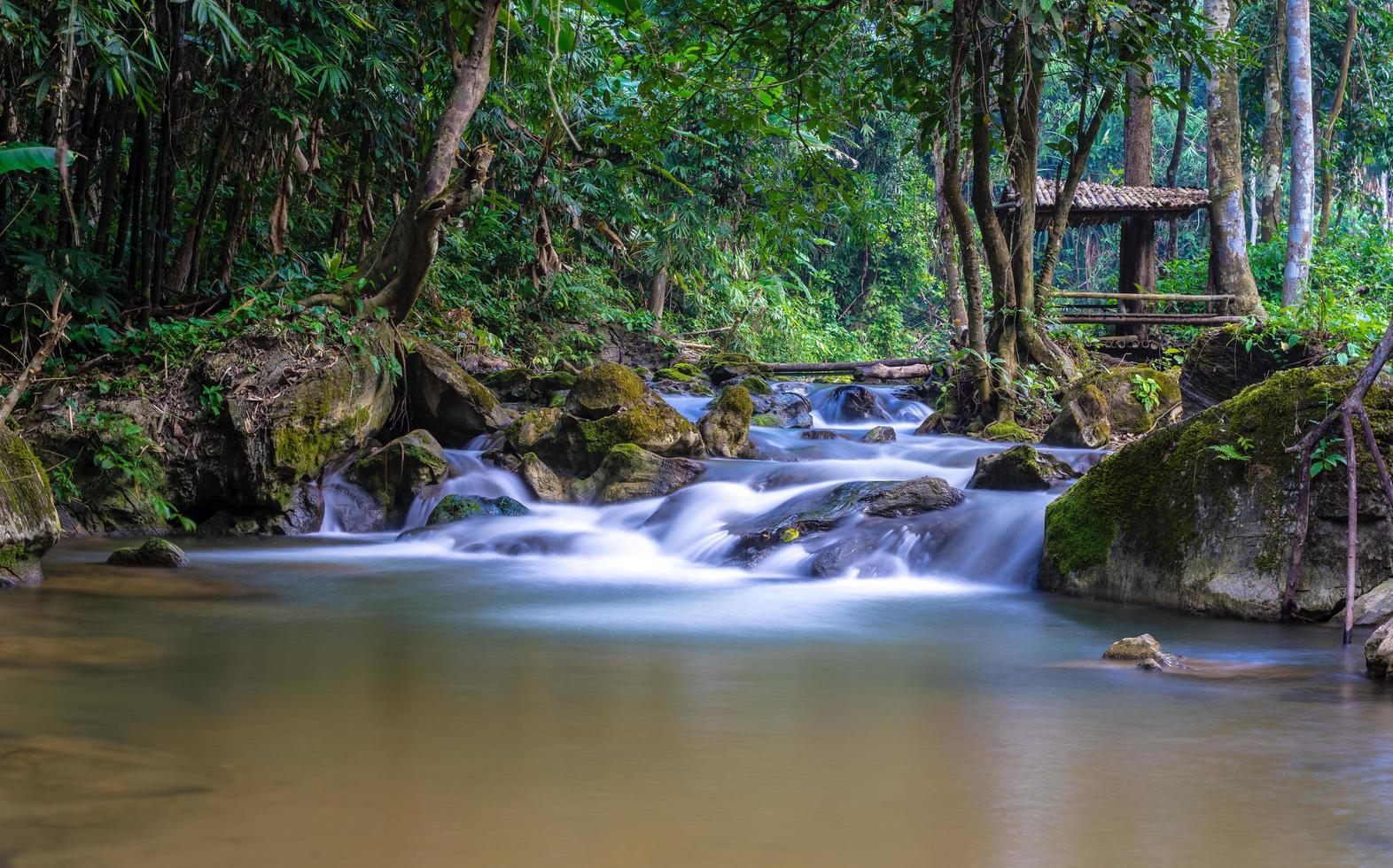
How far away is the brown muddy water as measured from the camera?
8.27 ft

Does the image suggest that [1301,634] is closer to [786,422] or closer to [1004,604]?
[1004,604]

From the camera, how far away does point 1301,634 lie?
203 inches

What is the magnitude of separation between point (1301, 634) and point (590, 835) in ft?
13.1

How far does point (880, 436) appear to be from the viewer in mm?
11734

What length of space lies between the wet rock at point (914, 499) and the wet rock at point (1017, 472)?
0.42 m

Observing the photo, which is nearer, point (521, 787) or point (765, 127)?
point (521, 787)

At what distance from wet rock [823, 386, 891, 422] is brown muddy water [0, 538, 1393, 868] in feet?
27.8

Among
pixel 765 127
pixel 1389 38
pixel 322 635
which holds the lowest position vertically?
pixel 322 635

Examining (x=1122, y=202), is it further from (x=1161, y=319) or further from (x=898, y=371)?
(x=898, y=371)

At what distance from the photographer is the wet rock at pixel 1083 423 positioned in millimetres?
10453

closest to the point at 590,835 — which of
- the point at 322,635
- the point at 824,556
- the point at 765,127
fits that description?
the point at 322,635

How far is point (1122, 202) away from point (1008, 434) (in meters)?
7.47

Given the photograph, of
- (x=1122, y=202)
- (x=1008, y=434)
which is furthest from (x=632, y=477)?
(x=1122, y=202)

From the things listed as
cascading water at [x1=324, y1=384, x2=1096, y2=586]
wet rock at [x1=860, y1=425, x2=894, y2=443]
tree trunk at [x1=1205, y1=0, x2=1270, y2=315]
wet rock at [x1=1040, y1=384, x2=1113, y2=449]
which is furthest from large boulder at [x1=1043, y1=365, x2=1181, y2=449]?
tree trunk at [x1=1205, y1=0, x2=1270, y2=315]
